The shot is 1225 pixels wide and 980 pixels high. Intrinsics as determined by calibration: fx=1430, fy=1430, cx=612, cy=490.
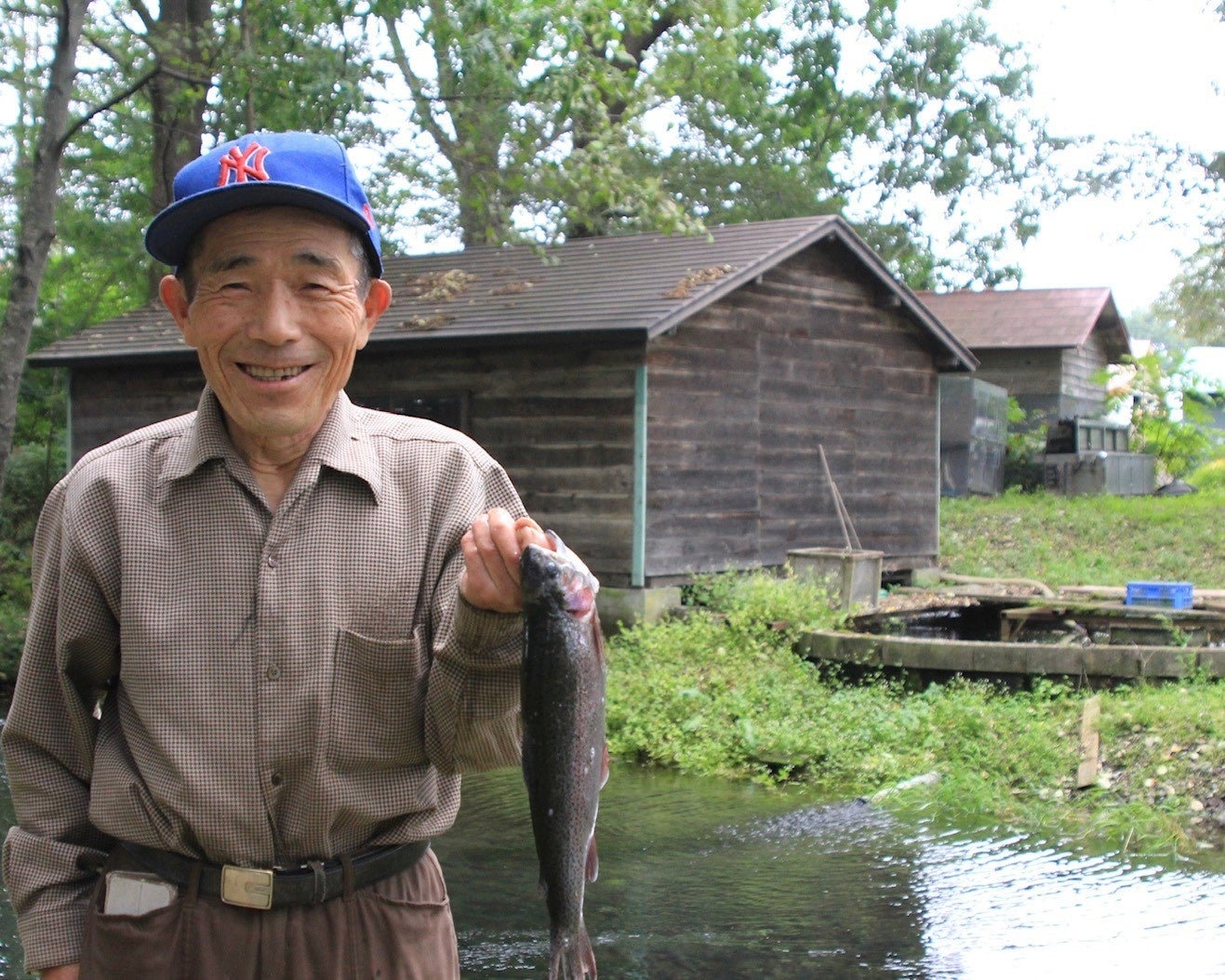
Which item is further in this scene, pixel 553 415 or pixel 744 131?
pixel 744 131

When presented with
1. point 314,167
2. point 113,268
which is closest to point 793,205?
point 113,268

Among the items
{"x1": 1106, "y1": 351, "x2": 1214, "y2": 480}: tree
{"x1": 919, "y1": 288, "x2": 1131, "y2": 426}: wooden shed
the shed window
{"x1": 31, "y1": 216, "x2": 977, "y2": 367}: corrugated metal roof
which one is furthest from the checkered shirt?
{"x1": 1106, "y1": 351, "x2": 1214, "y2": 480}: tree

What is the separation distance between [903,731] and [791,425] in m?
7.19

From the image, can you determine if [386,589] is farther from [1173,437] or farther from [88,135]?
[1173,437]

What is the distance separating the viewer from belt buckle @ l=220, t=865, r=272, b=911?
7.91 feet

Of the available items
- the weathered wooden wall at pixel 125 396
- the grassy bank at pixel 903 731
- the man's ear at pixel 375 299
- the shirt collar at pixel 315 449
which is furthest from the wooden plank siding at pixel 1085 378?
the shirt collar at pixel 315 449

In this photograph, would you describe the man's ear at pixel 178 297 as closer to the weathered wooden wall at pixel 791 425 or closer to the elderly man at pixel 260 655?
the elderly man at pixel 260 655

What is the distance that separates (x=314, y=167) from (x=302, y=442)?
49 cm

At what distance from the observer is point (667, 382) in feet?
52.1

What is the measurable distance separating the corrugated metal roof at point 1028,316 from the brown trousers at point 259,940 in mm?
31753

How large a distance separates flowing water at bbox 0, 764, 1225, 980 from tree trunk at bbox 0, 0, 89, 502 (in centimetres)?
545

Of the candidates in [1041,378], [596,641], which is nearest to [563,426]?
[596,641]

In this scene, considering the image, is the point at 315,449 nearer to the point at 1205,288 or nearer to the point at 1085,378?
the point at 1085,378

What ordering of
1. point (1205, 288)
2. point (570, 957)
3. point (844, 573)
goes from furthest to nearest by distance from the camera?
point (1205, 288) < point (844, 573) < point (570, 957)
